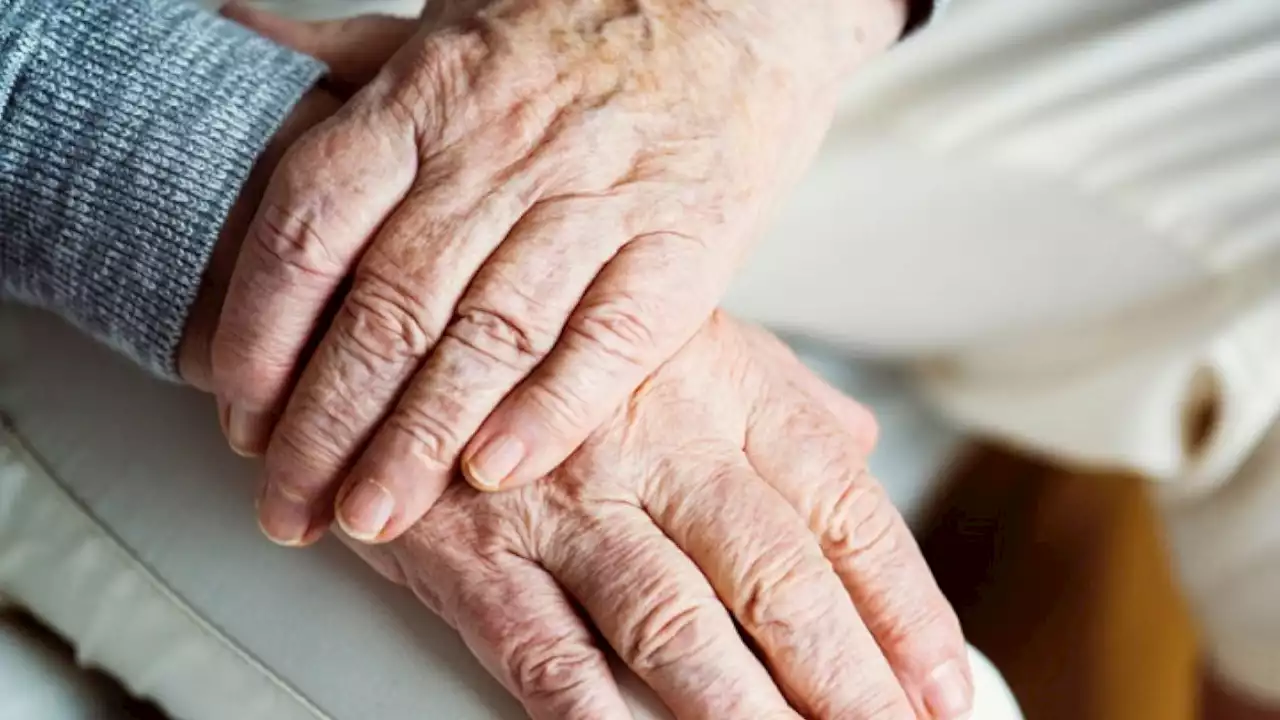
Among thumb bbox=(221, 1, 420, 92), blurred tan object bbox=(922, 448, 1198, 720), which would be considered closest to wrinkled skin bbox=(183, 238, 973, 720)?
thumb bbox=(221, 1, 420, 92)

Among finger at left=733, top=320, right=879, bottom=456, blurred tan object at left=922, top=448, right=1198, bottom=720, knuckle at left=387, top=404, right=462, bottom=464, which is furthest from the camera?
blurred tan object at left=922, top=448, right=1198, bottom=720

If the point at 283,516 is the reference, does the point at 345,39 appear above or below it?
above

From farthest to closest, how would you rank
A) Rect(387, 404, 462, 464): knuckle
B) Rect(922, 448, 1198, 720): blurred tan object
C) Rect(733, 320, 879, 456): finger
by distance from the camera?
1. Rect(922, 448, 1198, 720): blurred tan object
2. Rect(733, 320, 879, 456): finger
3. Rect(387, 404, 462, 464): knuckle

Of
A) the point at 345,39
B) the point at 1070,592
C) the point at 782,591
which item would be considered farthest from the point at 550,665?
the point at 1070,592

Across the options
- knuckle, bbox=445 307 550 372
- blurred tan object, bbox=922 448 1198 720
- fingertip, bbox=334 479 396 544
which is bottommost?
blurred tan object, bbox=922 448 1198 720

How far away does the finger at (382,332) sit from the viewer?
1.73ft

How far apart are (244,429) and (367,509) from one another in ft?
0.28

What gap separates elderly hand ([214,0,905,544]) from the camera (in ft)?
1.73

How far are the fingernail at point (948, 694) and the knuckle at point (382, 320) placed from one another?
29 centimetres

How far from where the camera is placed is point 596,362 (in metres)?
0.54

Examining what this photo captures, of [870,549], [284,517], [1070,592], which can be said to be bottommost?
[1070,592]

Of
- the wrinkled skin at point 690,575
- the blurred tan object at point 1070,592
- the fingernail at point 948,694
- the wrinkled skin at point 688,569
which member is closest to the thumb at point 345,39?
the wrinkled skin at point 688,569

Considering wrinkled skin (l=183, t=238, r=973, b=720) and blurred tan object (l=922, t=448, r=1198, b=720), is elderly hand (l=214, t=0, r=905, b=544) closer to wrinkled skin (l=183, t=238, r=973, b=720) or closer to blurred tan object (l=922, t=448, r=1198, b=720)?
wrinkled skin (l=183, t=238, r=973, b=720)

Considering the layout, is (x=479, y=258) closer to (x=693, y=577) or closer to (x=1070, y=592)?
(x=693, y=577)
